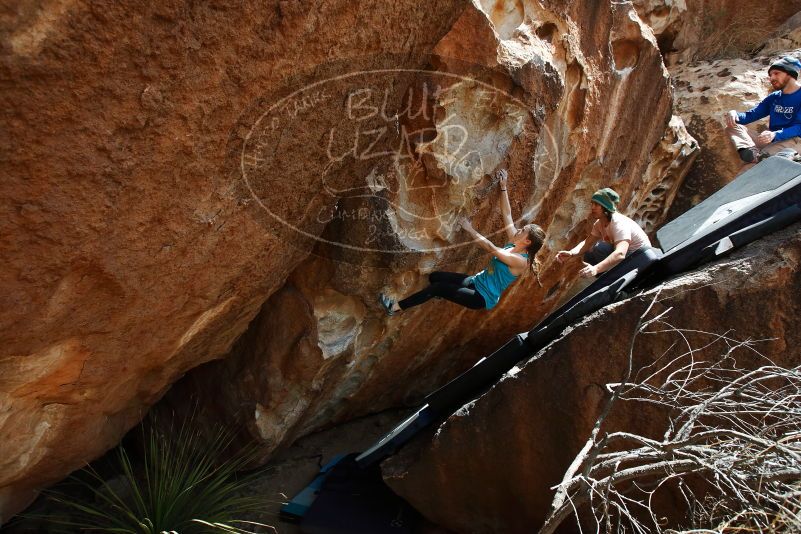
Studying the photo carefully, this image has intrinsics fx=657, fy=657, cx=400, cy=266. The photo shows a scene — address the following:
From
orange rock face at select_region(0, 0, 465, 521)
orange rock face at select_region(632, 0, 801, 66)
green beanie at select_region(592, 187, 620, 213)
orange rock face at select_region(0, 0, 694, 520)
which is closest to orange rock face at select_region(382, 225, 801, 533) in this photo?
green beanie at select_region(592, 187, 620, 213)

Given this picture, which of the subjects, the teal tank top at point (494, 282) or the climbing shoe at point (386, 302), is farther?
the climbing shoe at point (386, 302)

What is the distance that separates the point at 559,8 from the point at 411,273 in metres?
1.84

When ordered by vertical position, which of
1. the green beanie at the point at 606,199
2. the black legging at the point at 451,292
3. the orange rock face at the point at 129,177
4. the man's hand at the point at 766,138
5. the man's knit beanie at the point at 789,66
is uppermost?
the orange rock face at the point at 129,177

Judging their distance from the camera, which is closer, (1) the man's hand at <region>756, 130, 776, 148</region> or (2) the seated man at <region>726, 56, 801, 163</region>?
(2) the seated man at <region>726, 56, 801, 163</region>

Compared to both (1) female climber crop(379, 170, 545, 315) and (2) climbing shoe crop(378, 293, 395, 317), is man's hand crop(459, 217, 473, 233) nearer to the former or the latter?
(1) female climber crop(379, 170, 545, 315)

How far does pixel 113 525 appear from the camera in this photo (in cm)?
422

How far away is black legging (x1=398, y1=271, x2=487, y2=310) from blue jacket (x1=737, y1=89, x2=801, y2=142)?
89.7 inches

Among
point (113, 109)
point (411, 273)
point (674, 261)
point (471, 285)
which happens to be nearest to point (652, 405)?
point (674, 261)

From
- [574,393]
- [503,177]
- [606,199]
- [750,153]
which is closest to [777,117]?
[750,153]

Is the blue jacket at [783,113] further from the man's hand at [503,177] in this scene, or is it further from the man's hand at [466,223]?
the man's hand at [466,223]

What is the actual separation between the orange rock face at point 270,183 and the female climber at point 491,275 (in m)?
0.12

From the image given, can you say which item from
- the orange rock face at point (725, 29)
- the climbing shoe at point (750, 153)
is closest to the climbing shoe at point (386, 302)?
the climbing shoe at point (750, 153)

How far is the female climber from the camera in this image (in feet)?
13.2

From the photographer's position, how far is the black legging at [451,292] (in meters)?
4.16
